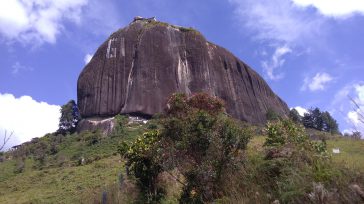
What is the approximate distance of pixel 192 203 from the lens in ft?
27.9

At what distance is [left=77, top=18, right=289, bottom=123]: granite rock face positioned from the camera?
61.1 meters

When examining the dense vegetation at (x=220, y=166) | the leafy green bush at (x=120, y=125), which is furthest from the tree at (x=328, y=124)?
the dense vegetation at (x=220, y=166)

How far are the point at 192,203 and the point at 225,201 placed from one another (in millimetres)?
2137

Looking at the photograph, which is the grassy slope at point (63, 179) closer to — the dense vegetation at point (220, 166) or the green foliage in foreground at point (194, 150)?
the dense vegetation at point (220, 166)

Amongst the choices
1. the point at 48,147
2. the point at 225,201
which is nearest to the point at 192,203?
the point at 225,201

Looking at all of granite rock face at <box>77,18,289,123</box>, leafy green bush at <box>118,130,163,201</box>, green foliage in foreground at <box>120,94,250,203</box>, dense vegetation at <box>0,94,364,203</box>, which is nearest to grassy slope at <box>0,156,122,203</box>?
dense vegetation at <box>0,94,364,203</box>

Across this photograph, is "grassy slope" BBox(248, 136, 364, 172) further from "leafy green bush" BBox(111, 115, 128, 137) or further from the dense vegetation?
"leafy green bush" BBox(111, 115, 128, 137)

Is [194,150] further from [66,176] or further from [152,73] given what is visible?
[152,73]

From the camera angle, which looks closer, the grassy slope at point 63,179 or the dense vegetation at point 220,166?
the dense vegetation at point 220,166

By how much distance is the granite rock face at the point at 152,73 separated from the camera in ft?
201

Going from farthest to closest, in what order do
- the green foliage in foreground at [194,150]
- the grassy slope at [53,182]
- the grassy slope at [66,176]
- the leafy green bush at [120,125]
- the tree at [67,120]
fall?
the tree at [67,120] < the leafy green bush at [120,125] < the grassy slope at [53,182] < the grassy slope at [66,176] < the green foliage in foreground at [194,150]

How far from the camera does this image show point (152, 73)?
62469 millimetres

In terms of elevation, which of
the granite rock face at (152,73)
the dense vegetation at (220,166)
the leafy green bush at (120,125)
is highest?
the granite rock face at (152,73)

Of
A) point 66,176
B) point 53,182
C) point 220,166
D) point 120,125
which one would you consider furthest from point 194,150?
point 120,125
